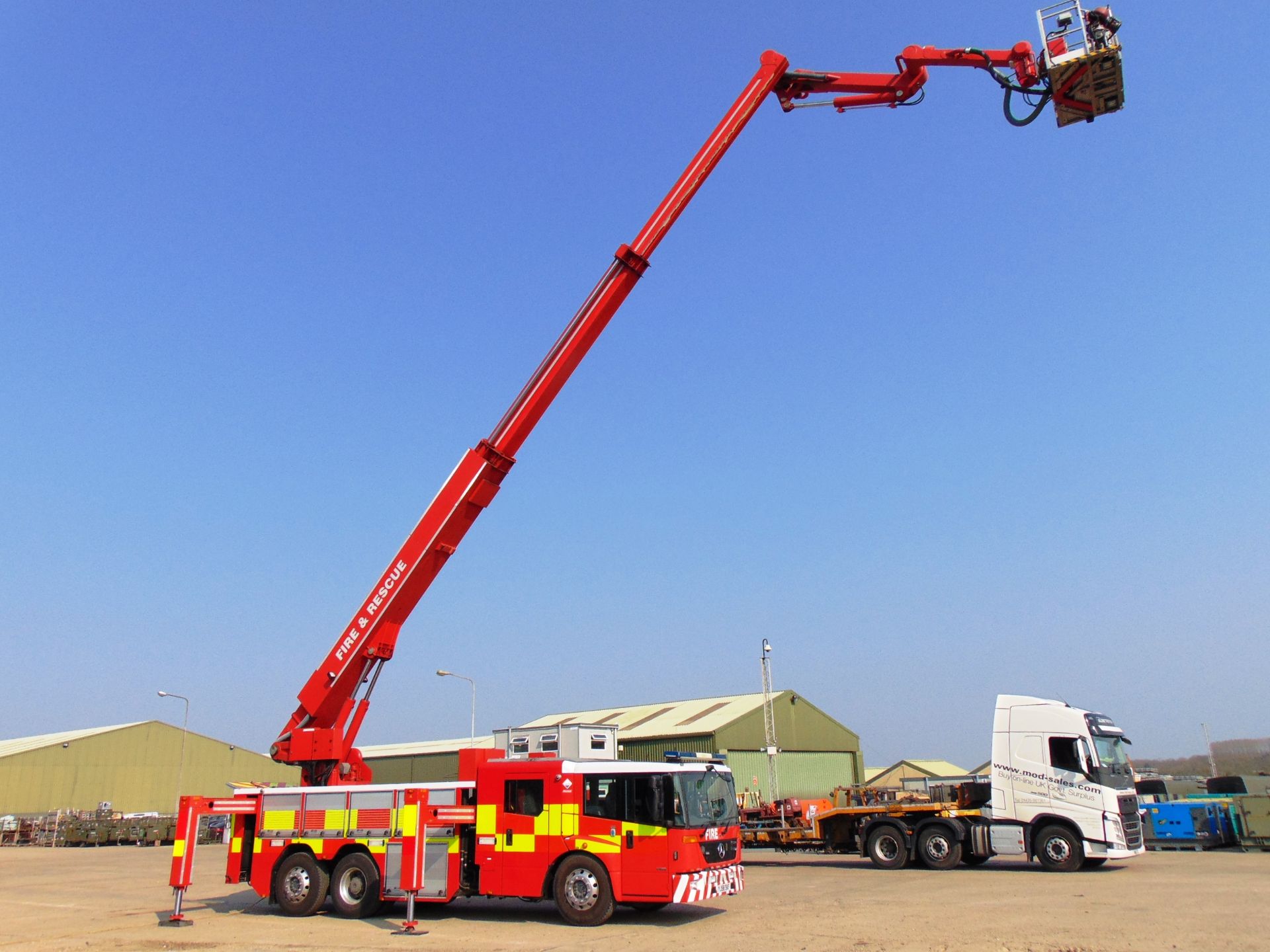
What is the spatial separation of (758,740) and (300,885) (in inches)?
1208

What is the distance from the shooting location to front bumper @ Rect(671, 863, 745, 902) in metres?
13.0

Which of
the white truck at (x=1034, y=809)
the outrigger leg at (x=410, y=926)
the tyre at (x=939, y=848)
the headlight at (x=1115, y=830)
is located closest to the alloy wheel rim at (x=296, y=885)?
the outrigger leg at (x=410, y=926)

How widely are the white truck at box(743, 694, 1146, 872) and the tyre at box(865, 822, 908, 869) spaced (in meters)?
0.02

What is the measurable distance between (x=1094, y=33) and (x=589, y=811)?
1383 centimetres

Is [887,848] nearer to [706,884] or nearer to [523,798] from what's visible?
[706,884]

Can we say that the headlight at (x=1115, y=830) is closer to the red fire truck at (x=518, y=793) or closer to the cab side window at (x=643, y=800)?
the red fire truck at (x=518, y=793)

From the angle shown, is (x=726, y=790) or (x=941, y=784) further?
(x=941, y=784)

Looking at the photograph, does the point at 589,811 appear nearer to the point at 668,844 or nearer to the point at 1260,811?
the point at 668,844

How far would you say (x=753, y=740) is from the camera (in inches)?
1697

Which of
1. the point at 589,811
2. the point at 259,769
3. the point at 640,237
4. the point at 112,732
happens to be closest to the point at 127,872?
the point at 589,811

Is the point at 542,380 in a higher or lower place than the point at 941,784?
higher

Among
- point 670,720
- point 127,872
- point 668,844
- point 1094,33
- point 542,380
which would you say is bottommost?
point 127,872

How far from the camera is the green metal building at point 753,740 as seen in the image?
42.0m

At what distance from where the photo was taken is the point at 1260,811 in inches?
909
